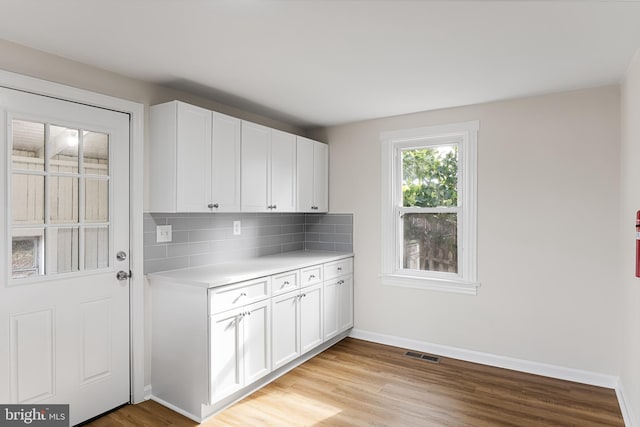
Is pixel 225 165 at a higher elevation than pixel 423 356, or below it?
higher

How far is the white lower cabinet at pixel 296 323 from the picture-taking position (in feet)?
10.1

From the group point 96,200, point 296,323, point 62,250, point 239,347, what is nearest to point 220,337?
point 239,347

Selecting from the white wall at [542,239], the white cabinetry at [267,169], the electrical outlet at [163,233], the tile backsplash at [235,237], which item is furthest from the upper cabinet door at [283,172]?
the white wall at [542,239]

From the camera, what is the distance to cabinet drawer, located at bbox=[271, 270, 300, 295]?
3.05 meters

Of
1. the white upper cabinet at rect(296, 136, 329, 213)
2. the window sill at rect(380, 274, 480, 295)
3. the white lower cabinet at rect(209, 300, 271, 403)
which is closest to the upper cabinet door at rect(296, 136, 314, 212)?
the white upper cabinet at rect(296, 136, 329, 213)

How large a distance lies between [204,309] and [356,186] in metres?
2.22

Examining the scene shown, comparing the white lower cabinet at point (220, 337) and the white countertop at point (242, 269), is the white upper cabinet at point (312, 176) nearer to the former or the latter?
the white countertop at point (242, 269)

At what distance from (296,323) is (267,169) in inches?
55.1

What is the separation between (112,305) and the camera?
2598mm

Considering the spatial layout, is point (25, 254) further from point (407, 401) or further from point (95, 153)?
point (407, 401)

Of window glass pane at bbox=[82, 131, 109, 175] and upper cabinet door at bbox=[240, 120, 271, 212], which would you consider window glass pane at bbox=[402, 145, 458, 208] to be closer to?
upper cabinet door at bbox=[240, 120, 271, 212]

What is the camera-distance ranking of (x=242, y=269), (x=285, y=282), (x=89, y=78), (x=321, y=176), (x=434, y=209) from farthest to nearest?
(x=321, y=176), (x=434, y=209), (x=285, y=282), (x=242, y=269), (x=89, y=78)

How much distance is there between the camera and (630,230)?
243 centimetres

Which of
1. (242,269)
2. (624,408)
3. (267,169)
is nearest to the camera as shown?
(624,408)
